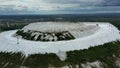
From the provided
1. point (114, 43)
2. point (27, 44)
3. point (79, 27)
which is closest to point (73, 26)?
point (79, 27)

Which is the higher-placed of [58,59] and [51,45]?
[51,45]

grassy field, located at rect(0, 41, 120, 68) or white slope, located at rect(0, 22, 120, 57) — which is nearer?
grassy field, located at rect(0, 41, 120, 68)

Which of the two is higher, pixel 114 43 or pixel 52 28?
pixel 52 28

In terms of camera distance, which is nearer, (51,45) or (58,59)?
(58,59)

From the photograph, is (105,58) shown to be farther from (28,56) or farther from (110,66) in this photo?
(28,56)

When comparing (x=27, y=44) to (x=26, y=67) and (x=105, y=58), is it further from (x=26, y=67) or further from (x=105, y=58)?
(x=105, y=58)

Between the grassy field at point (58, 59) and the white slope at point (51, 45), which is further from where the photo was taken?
the white slope at point (51, 45)

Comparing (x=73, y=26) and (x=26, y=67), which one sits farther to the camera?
(x=73, y=26)

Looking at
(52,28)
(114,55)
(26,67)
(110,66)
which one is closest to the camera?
(26,67)

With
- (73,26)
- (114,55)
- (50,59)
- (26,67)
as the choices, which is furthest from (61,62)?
(73,26)

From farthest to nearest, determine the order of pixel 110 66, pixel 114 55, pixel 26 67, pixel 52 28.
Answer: pixel 52 28 → pixel 114 55 → pixel 110 66 → pixel 26 67
